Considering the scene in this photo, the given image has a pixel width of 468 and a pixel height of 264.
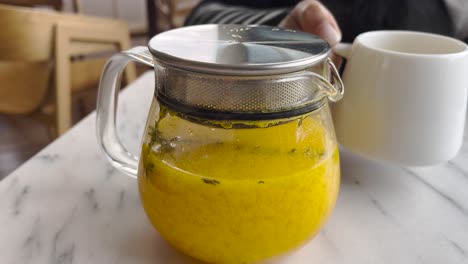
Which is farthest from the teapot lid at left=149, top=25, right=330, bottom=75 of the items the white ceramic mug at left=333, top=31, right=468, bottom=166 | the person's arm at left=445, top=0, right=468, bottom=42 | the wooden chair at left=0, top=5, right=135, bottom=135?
the wooden chair at left=0, top=5, right=135, bottom=135

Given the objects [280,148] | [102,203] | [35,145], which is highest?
[280,148]

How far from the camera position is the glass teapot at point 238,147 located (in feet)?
0.95

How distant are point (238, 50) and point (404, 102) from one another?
19cm

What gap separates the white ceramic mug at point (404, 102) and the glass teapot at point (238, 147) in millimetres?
98

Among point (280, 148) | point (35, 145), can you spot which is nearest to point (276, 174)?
point (280, 148)

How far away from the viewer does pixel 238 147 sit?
0.30 meters

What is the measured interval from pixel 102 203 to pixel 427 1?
592mm

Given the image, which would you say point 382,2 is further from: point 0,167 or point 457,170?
point 0,167

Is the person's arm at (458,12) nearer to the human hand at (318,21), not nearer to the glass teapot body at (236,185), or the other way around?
the human hand at (318,21)

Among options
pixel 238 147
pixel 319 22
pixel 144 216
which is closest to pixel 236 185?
pixel 238 147

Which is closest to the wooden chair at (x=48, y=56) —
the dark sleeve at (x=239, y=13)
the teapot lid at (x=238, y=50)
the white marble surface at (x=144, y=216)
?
the dark sleeve at (x=239, y=13)

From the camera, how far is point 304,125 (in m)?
0.32

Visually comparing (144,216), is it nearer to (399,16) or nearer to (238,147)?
(238,147)

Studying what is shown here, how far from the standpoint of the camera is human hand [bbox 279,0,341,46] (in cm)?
49
